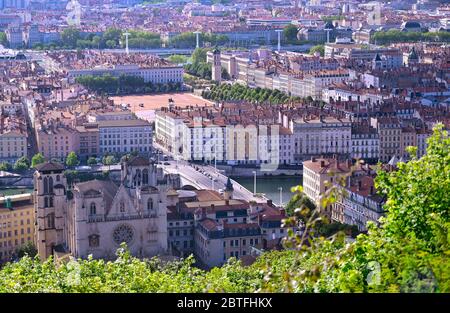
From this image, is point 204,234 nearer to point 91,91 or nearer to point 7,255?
point 7,255

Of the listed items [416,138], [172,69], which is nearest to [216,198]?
[416,138]

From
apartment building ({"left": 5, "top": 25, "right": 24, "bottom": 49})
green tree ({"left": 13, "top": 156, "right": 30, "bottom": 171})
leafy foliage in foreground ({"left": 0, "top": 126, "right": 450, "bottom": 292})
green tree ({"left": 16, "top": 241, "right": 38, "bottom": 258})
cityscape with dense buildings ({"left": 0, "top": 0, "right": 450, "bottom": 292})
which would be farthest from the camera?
apartment building ({"left": 5, "top": 25, "right": 24, "bottom": 49})

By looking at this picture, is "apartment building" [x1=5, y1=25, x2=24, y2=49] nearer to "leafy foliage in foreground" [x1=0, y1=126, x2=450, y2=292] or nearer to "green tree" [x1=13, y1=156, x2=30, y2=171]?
"green tree" [x1=13, y1=156, x2=30, y2=171]

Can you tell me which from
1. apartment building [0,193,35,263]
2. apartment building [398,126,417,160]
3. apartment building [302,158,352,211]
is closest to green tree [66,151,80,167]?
apartment building [302,158,352,211]

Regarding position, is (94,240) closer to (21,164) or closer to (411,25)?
(21,164)

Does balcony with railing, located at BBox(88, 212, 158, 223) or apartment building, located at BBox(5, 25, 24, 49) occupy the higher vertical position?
balcony with railing, located at BBox(88, 212, 158, 223)

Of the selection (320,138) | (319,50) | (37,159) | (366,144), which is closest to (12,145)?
(37,159)

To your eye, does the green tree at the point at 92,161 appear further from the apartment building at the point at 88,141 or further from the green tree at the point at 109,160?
the apartment building at the point at 88,141

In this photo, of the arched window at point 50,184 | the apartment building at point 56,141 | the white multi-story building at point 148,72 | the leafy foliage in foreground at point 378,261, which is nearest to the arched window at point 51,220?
the arched window at point 50,184
